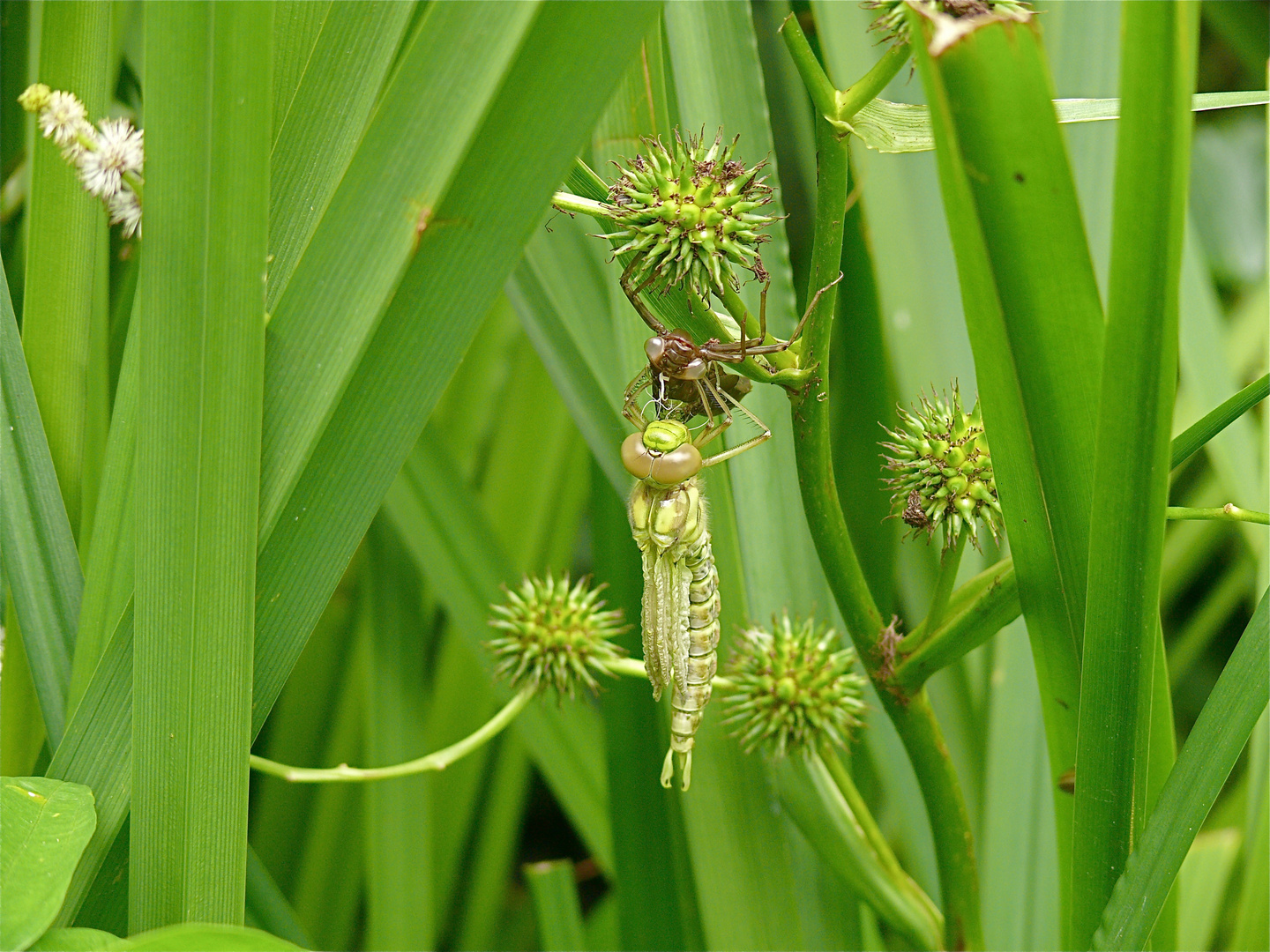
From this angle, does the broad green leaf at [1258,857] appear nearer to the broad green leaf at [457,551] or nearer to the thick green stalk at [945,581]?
the thick green stalk at [945,581]

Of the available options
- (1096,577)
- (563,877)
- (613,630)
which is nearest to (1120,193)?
(1096,577)

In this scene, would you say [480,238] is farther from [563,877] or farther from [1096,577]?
[563,877]

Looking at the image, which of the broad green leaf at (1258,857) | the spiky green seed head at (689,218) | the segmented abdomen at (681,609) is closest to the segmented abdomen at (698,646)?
the segmented abdomen at (681,609)

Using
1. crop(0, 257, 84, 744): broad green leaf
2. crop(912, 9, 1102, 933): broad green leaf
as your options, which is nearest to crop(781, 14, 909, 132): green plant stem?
crop(912, 9, 1102, 933): broad green leaf

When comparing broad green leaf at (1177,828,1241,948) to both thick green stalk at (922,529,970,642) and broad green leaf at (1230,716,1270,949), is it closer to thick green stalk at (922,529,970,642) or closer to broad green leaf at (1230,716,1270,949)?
broad green leaf at (1230,716,1270,949)

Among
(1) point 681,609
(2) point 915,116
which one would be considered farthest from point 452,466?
(2) point 915,116
